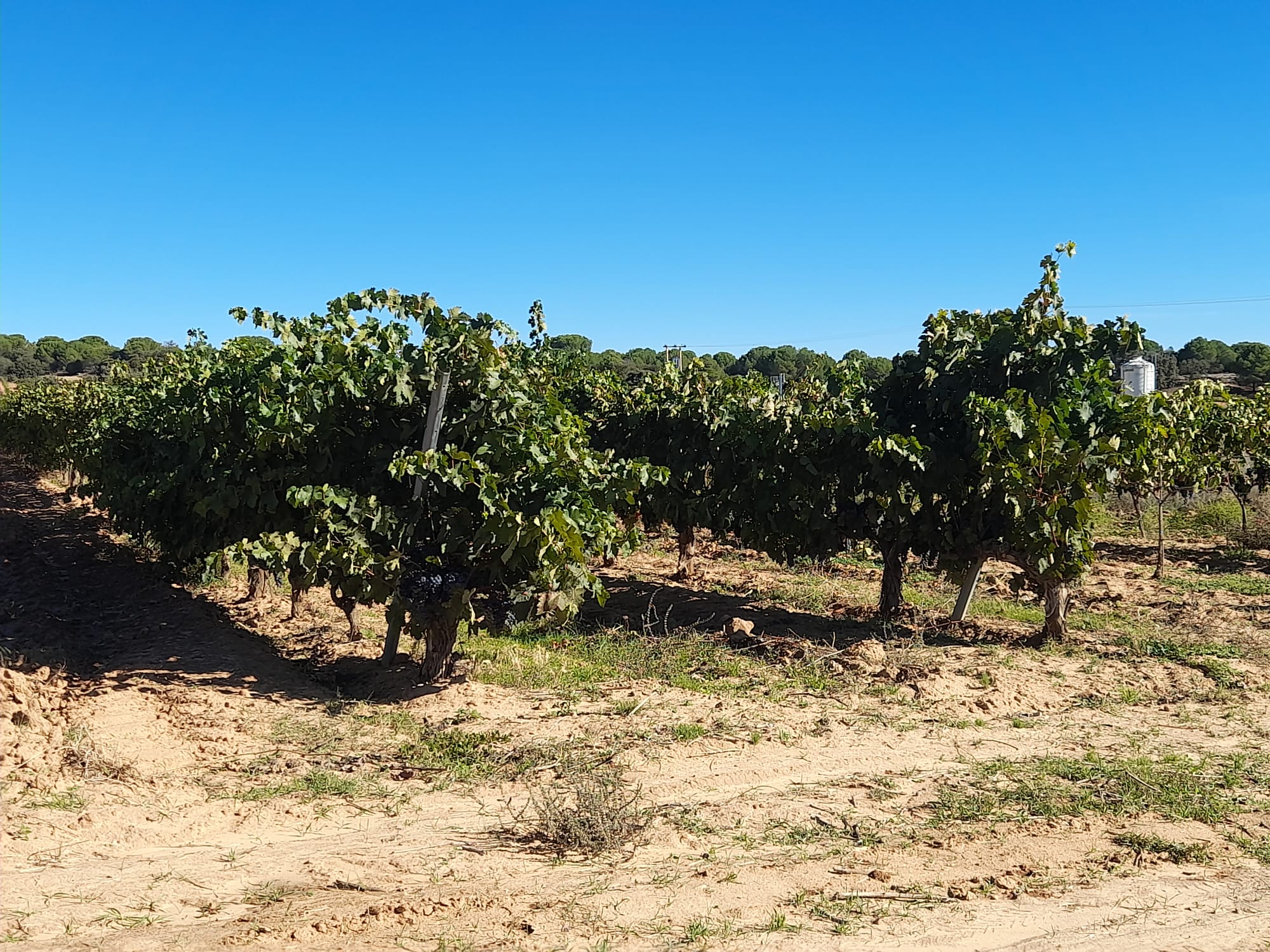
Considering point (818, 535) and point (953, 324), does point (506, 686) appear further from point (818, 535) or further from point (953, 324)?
point (953, 324)

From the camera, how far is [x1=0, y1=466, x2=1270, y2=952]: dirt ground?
422cm

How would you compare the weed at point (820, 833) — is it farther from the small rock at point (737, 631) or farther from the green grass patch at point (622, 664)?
the small rock at point (737, 631)

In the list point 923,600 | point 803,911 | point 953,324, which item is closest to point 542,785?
point 803,911

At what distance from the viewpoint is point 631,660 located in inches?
346

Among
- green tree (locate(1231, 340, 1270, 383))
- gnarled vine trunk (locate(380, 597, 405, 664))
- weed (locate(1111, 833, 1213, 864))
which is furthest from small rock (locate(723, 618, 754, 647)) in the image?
green tree (locate(1231, 340, 1270, 383))

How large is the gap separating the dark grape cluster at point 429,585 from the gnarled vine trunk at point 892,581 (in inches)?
196

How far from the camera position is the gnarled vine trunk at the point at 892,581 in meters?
10.4

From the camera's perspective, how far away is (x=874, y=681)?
8258 millimetres

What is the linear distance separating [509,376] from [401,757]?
2913 mm

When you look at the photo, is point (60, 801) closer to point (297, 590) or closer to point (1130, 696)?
point (297, 590)

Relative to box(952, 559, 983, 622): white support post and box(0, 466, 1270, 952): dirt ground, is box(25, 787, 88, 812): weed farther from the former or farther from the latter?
box(952, 559, 983, 622): white support post

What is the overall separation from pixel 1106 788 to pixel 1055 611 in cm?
405

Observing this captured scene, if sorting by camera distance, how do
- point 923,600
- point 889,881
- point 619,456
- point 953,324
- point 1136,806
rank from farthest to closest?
1. point 619,456
2. point 923,600
3. point 953,324
4. point 1136,806
5. point 889,881

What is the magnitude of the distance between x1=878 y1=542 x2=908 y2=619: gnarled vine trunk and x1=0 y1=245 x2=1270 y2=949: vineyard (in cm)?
6
